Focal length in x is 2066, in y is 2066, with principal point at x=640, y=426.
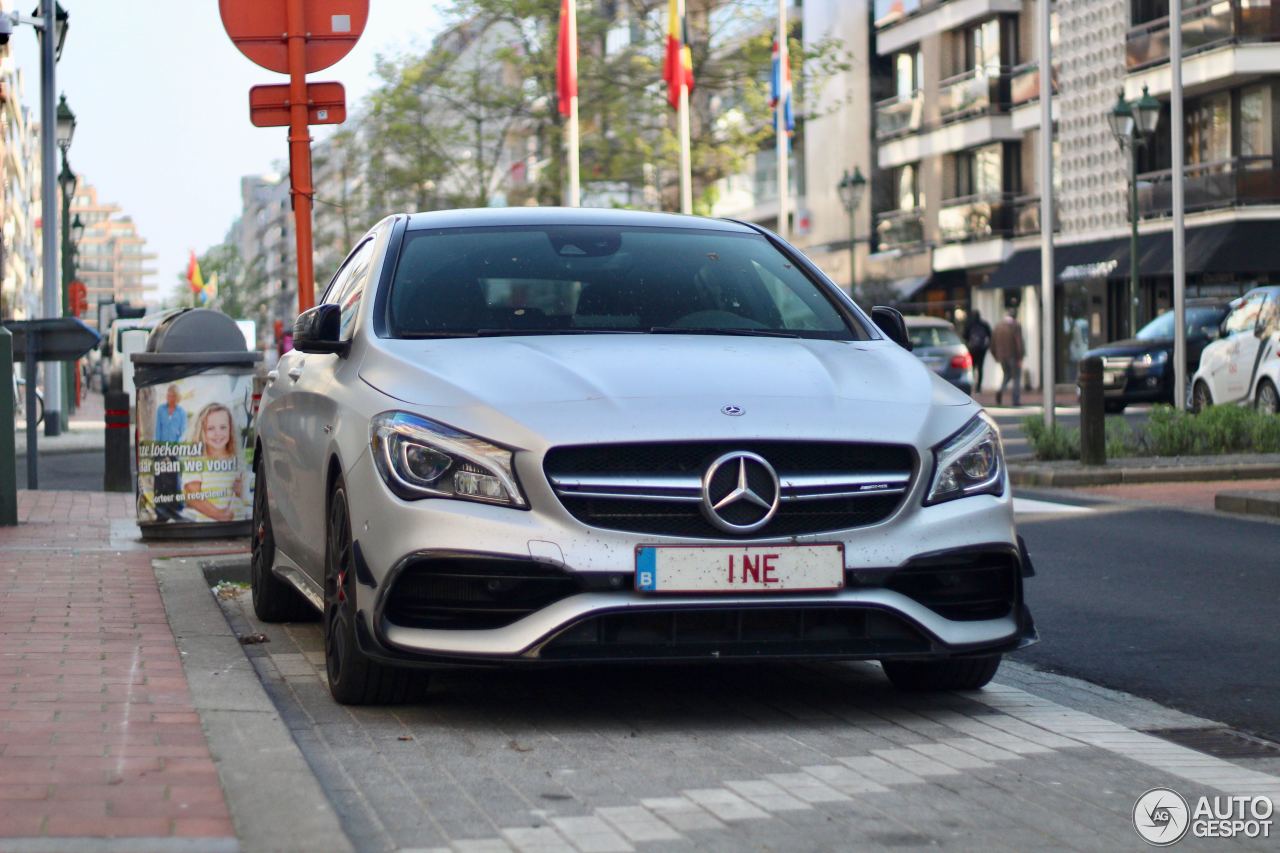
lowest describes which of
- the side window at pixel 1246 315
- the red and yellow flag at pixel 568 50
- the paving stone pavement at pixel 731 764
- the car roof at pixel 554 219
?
the paving stone pavement at pixel 731 764

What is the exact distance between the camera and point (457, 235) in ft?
23.8

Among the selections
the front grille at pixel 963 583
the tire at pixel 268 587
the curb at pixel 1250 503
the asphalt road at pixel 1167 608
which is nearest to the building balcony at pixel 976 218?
the curb at pixel 1250 503

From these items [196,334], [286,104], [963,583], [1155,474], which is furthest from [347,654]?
[1155,474]

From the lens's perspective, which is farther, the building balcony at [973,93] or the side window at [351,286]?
the building balcony at [973,93]

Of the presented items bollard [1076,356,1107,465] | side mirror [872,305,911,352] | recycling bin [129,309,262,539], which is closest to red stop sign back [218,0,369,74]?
recycling bin [129,309,262,539]

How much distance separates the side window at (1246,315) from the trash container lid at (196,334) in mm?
15952

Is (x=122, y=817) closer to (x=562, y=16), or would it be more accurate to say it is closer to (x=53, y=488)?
(x=53, y=488)

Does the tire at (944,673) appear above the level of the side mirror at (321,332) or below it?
below

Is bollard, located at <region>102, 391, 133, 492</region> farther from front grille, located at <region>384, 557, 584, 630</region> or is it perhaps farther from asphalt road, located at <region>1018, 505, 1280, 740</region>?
front grille, located at <region>384, 557, 584, 630</region>

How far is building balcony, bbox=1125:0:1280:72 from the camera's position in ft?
138

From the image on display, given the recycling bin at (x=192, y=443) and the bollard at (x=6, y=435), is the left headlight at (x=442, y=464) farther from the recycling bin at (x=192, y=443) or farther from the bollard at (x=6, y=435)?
the bollard at (x=6, y=435)

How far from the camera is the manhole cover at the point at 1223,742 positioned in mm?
5625

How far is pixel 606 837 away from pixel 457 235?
3242 millimetres

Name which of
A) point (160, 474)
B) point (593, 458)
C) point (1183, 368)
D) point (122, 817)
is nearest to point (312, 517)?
point (593, 458)
